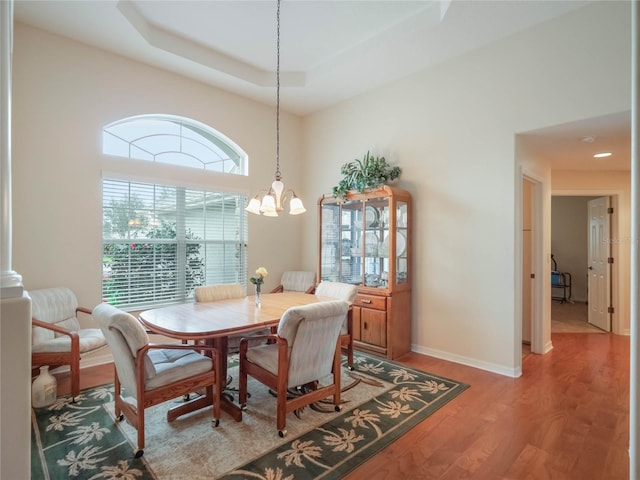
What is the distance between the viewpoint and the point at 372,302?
405 centimetres

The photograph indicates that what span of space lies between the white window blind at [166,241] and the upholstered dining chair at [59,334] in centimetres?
42

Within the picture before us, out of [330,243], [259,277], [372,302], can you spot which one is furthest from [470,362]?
[259,277]

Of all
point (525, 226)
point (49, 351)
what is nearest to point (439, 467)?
point (49, 351)

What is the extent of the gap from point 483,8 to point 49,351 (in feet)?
15.9

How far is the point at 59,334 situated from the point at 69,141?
1955mm

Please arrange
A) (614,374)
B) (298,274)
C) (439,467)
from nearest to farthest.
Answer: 1. (439,467)
2. (614,374)
3. (298,274)

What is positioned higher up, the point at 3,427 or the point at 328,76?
the point at 328,76

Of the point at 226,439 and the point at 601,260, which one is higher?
the point at 601,260

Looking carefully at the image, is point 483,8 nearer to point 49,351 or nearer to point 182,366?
point 182,366

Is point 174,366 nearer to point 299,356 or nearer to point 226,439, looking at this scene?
point 226,439

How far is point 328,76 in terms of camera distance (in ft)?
14.2

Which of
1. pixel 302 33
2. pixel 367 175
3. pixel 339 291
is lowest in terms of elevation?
pixel 339 291

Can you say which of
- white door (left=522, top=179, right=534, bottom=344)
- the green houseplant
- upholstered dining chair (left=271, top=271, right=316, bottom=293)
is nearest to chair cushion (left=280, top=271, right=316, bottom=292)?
upholstered dining chair (left=271, top=271, right=316, bottom=293)

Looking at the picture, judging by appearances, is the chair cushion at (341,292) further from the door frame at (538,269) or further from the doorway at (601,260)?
the doorway at (601,260)
